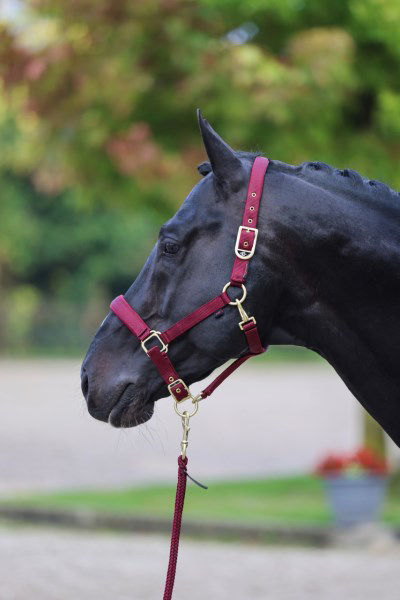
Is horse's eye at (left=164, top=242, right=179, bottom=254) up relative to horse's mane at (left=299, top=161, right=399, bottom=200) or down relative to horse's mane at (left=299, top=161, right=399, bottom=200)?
down

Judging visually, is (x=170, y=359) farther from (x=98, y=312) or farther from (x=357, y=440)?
(x=98, y=312)

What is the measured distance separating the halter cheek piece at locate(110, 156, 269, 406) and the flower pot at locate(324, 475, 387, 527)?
5909mm

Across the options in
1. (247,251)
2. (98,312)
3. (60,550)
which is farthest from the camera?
(98,312)

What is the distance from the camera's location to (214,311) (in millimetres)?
3146

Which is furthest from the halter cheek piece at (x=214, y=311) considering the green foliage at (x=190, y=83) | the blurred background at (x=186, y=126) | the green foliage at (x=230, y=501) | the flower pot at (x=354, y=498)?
the green foliage at (x=230, y=501)

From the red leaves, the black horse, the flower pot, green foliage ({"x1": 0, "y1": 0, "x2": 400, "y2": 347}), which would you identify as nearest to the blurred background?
green foliage ({"x1": 0, "y1": 0, "x2": 400, "y2": 347})

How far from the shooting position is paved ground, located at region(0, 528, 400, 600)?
7.02 m

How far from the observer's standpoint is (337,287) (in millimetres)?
3180

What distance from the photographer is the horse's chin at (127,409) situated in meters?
3.25

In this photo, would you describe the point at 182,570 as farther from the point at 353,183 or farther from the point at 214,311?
the point at 353,183

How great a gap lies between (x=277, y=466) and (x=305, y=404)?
830 cm

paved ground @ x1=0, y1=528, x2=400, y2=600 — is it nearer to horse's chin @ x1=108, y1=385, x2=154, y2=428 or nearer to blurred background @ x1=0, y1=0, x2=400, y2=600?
blurred background @ x1=0, y1=0, x2=400, y2=600

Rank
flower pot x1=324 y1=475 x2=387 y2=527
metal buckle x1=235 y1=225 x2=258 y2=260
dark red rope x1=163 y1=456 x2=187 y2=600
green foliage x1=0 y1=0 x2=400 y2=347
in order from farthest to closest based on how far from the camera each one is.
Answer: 1. flower pot x1=324 y1=475 x2=387 y2=527
2. green foliage x1=0 y1=0 x2=400 y2=347
3. dark red rope x1=163 y1=456 x2=187 y2=600
4. metal buckle x1=235 y1=225 x2=258 y2=260

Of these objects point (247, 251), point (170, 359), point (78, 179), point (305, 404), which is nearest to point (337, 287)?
point (247, 251)
